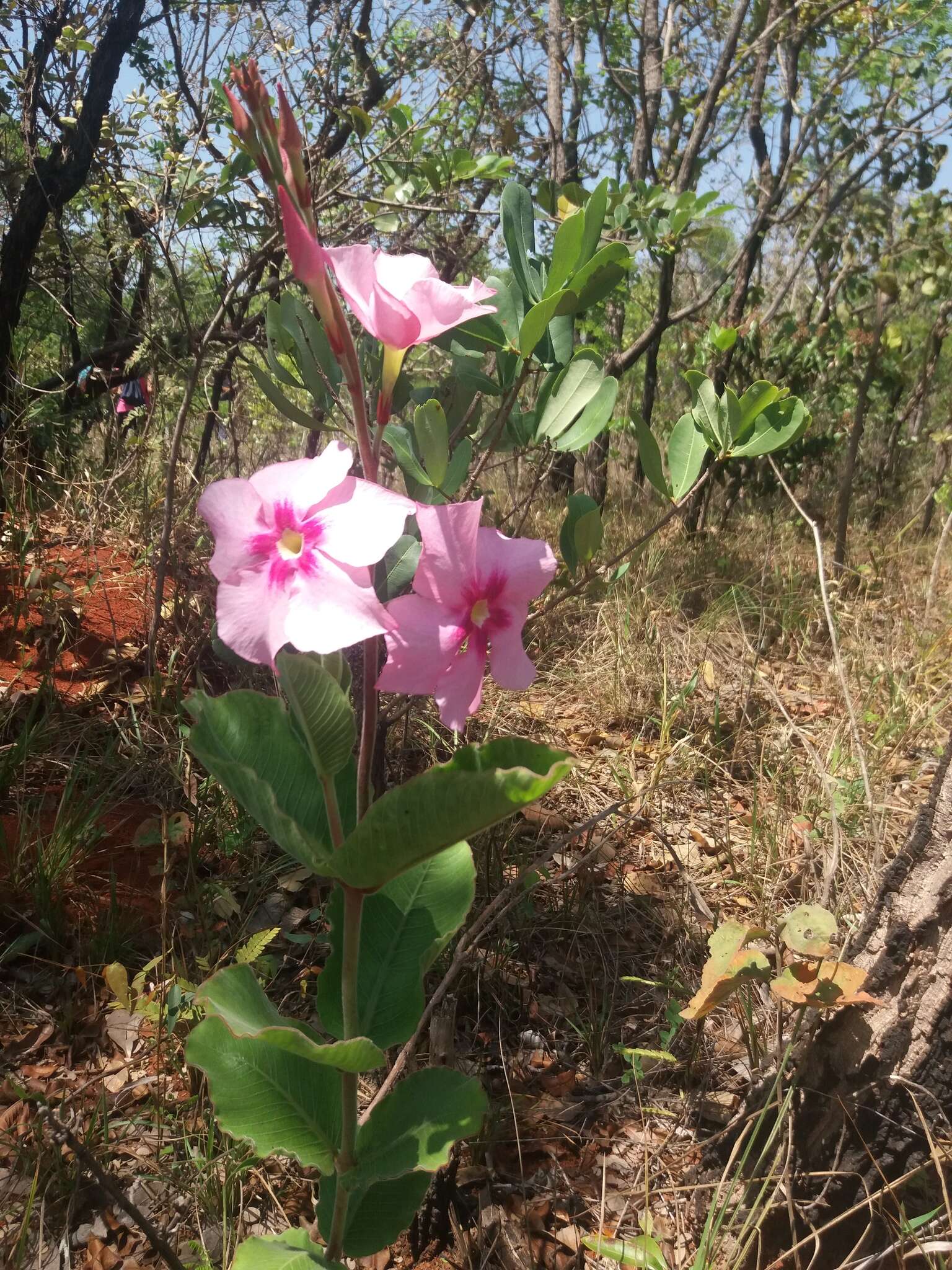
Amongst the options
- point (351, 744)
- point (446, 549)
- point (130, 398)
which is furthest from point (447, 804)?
point (130, 398)

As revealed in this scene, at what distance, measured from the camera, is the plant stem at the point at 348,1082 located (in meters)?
0.81

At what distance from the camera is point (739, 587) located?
402 centimetres

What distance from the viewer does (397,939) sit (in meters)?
1.00

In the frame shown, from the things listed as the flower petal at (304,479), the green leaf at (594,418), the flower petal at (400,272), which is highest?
the flower petal at (400,272)

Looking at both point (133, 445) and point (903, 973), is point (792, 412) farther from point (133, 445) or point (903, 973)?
point (133, 445)

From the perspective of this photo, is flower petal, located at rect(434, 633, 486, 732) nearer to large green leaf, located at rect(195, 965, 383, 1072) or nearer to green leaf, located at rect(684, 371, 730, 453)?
large green leaf, located at rect(195, 965, 383, 1072)

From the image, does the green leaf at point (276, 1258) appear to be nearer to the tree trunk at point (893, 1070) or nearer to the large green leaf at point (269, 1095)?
the large green leaf at point (269, 1095)

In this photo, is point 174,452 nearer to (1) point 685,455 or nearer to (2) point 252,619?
(1) point 685,455

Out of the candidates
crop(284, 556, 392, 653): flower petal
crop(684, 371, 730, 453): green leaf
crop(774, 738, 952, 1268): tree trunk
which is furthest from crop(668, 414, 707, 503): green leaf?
crop(284, 556, 392, 653): flower petal

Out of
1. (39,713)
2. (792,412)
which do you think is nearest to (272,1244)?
(792,412)

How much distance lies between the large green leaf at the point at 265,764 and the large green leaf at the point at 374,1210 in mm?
450

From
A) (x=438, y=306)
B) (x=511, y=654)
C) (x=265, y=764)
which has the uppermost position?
(x=438, y=306)

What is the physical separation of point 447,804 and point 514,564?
0.24 metres

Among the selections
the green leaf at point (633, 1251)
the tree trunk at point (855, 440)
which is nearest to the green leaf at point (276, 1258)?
the green leaf at point (633, 1251)
